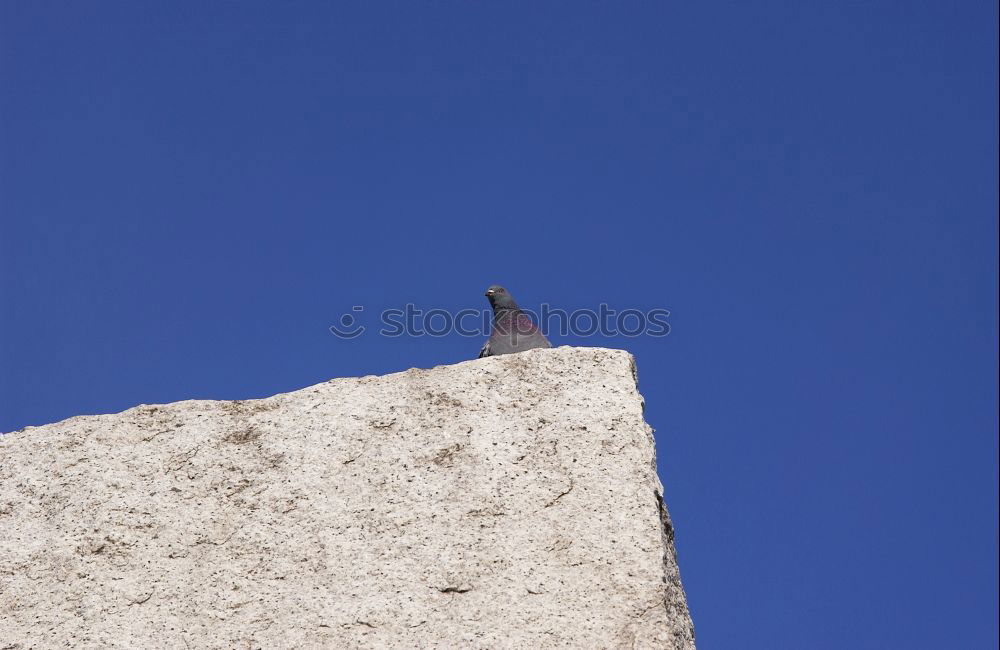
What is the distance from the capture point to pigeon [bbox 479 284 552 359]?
200 inches

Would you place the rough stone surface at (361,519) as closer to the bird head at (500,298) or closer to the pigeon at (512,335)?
the pigeon at (512,335)

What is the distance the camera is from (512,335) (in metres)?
5.21

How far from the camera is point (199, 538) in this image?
3.47 m

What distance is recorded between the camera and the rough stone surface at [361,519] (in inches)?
125

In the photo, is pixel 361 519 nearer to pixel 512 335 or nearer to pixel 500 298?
pixel 512 335

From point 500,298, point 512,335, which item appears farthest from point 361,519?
point 500,298

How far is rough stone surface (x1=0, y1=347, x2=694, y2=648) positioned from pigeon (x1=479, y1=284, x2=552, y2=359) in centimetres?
122

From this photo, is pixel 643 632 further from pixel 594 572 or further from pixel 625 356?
pixel 625 356

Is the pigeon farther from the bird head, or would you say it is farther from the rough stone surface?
the rough stone surface

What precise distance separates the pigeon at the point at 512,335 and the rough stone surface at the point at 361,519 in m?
1.22

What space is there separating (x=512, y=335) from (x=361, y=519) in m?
1.96

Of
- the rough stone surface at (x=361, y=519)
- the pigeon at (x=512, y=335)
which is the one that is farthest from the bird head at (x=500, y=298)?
the rough stone surface at (x=361, y=519)

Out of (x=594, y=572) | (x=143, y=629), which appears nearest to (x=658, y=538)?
(x=594, y=572)

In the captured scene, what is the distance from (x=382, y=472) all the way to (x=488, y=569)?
519 mm
